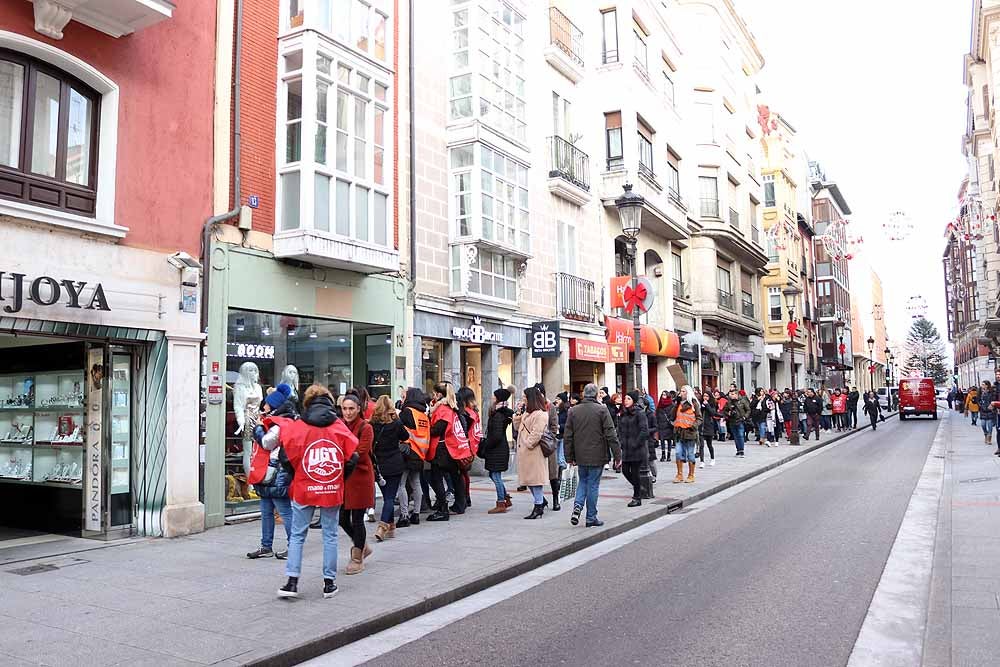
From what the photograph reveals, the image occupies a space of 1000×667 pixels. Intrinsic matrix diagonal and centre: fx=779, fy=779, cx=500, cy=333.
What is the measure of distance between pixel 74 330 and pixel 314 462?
4.30 m

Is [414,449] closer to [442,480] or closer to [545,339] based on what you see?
[442,480]

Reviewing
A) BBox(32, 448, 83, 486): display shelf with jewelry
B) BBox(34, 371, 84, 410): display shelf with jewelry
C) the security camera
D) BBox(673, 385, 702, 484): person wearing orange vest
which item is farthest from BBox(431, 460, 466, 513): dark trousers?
BBox(673, 385, 702, 484): person wearing orange vest

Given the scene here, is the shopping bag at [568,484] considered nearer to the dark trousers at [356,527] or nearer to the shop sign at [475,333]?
the shop sign at [475,333]

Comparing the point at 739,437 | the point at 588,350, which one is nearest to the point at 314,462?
the point at 588,350

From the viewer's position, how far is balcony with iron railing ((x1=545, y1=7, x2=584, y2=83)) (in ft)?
67.2

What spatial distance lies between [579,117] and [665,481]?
1135 cm

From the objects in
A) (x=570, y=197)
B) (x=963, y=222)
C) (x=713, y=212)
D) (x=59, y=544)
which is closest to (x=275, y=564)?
(x=59, y=544)

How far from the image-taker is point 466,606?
669 cm

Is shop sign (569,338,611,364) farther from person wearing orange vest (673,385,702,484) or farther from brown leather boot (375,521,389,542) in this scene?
brown leather boot (375,521,389,542)

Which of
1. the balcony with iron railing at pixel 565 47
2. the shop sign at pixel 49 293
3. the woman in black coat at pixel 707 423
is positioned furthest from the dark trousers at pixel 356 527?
the balcony with iron railing at pixel 565 47

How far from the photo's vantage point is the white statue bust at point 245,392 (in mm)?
11242

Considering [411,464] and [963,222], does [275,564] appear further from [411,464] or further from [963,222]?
[963,222]

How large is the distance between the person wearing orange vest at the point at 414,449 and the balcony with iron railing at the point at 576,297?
34.7ft

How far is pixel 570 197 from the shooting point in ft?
70.2
